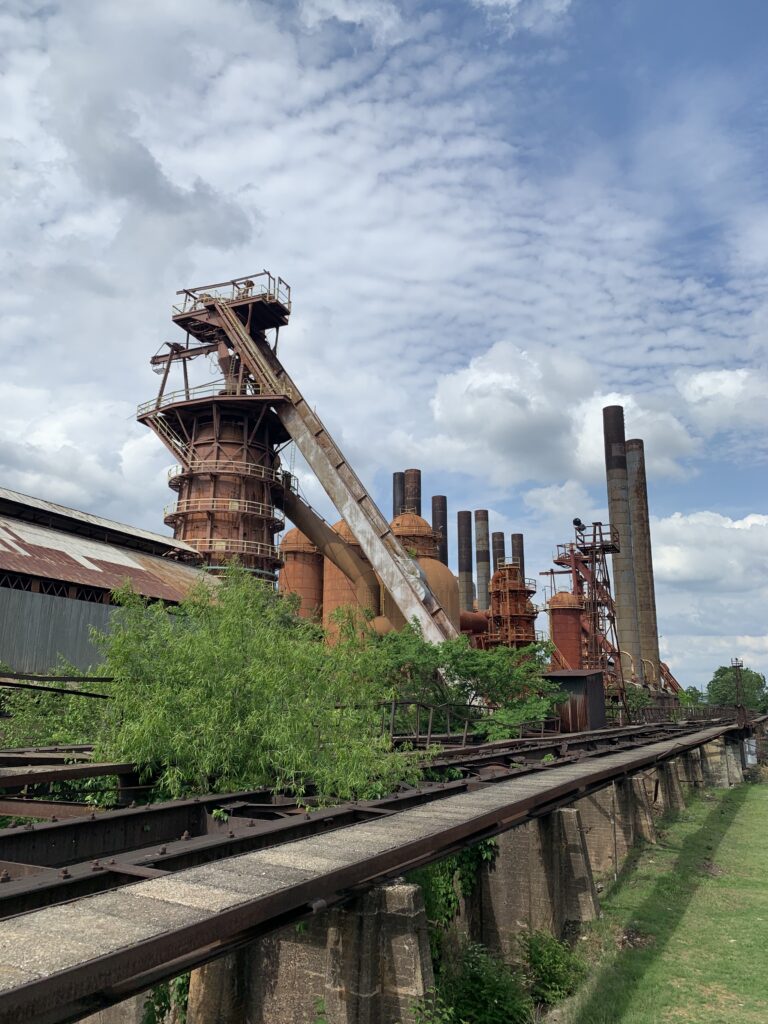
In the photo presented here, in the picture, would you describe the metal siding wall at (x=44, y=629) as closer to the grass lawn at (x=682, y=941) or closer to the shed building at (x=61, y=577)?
the shed building at (x=61, y=577)

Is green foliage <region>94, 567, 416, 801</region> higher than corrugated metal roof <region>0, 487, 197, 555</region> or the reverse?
the reverse

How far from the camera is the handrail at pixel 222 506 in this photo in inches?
1570

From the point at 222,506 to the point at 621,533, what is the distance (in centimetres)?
3277

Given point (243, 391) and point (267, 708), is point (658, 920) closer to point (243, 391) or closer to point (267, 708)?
point (267, 708)

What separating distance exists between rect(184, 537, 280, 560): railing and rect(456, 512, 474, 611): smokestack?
39624mm

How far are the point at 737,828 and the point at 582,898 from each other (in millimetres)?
12794

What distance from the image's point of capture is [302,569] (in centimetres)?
4669

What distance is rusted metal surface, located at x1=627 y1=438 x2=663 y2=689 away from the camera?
59.5 meters

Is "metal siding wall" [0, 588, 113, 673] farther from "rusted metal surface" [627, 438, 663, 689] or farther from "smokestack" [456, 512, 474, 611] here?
"smokestack" [456, 512, 474, 611]

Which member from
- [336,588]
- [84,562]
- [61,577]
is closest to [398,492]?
[336,588]

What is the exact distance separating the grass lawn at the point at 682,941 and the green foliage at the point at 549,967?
0.87 feet

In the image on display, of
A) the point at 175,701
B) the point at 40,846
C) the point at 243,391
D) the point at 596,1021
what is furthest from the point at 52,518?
the point at 596,1021

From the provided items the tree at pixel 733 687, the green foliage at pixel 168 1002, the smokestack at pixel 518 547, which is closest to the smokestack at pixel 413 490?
the smokestack at pixel 518 547

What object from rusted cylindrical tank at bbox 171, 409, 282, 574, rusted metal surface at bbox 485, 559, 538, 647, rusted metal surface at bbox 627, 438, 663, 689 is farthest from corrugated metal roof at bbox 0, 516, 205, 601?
rusted metal surface at bbox 627, 438, 663, 689
